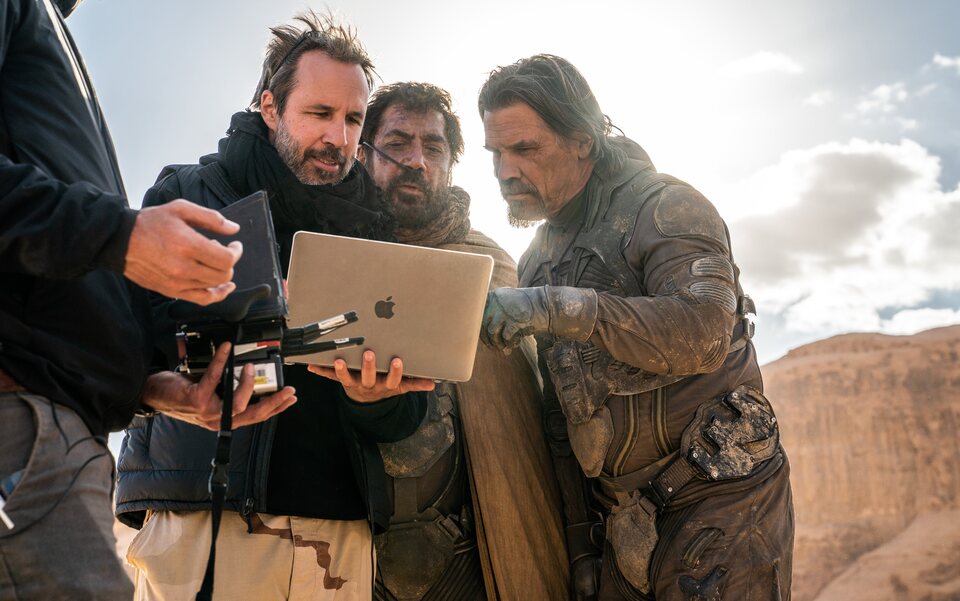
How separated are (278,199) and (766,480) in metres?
2.00

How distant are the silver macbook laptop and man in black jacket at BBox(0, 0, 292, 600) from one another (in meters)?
0.81

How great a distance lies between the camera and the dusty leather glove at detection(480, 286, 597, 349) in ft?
10.1

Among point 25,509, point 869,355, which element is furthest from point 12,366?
point 869,355

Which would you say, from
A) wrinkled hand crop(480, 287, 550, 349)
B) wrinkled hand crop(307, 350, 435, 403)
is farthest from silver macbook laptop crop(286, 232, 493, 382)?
wrinkled hand crop(480, 287, 550, 349)

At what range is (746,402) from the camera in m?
3.28

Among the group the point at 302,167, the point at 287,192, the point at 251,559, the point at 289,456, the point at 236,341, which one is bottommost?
the point at 251,559

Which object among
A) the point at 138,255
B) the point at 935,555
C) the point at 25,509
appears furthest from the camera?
the point at 935,555

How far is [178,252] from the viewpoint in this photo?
1.62 m

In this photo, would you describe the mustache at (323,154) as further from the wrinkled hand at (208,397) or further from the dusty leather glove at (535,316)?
the wrinkled hand at (208,397)

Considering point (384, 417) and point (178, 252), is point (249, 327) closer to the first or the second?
point (178, 252)

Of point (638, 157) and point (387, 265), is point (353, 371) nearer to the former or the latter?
point (387, 265)

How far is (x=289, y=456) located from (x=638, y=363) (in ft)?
3.96

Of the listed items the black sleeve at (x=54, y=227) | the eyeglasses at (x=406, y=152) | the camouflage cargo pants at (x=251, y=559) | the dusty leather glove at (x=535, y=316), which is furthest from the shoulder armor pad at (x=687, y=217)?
the black sleeve at (x=54, y=227)

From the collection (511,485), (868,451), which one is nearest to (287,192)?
(511,485)
